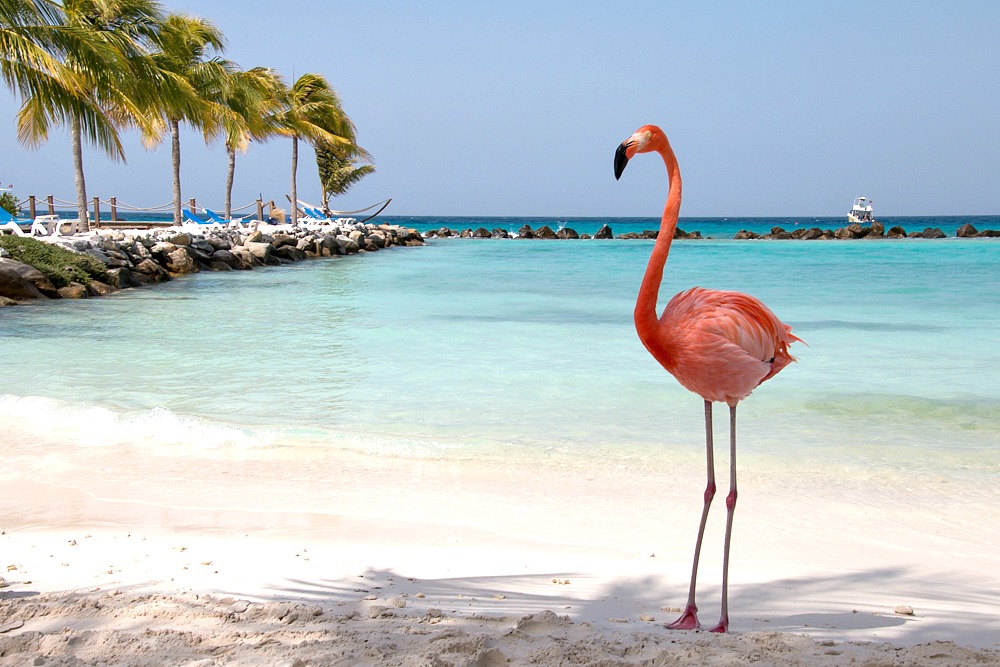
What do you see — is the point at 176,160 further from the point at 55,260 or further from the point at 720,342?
the point at 720,342

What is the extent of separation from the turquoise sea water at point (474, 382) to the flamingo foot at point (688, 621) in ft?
9.07

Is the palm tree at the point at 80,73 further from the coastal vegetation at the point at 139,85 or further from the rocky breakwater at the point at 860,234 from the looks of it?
the rocky breakwater at the point at 860,234

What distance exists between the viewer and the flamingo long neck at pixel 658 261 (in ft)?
10.0

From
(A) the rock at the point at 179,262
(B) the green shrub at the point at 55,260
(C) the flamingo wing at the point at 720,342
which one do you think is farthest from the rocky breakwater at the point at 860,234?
(C) the flamingo wing at the point at 720,342

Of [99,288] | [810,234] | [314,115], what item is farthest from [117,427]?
[810,234]

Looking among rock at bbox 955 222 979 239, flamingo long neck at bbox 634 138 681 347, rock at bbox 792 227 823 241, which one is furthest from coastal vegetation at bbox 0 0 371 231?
rock at bbox 955 222 979 239

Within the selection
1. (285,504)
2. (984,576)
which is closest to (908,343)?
(984,576)

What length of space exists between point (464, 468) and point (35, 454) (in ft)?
9.15

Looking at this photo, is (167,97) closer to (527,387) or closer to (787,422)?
(527,387)

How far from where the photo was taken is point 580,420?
23.2 ft

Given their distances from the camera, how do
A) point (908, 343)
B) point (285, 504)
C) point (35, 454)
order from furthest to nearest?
point (908, 343), point (35, 454), point (285, 504)

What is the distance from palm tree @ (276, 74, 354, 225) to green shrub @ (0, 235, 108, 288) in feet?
72.3

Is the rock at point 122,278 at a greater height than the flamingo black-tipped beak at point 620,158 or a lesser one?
lesser

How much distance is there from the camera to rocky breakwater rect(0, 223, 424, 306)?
15.8 m
